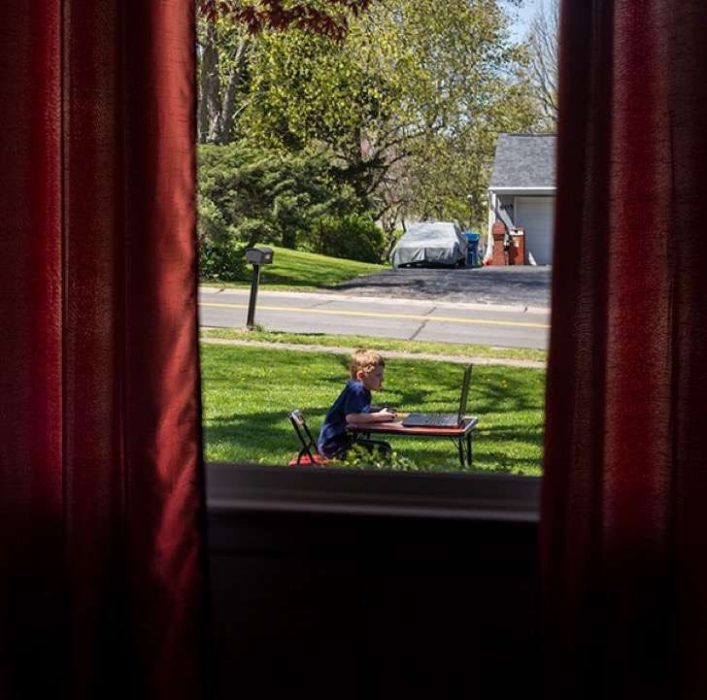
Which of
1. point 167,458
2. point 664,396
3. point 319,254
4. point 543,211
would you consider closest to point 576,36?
point 543,211

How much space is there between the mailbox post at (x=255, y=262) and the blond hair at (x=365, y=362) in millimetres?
198

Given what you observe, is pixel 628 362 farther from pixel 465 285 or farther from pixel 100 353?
→ pixel 100 353

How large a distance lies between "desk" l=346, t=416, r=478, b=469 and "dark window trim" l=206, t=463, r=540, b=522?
0.19 ft

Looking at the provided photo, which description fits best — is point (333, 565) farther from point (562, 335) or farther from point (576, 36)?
point (576, 36)

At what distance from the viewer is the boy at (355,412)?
6.34 feet

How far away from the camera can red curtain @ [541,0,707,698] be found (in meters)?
1.44

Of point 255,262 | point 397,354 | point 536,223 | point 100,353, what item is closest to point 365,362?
point 397,354

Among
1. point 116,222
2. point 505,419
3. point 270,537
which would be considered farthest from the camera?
point 505,419

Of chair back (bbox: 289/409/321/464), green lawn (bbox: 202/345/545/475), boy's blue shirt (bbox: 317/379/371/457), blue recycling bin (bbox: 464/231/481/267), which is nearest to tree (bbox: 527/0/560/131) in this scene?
blue recycling bin (bbox: 464/231/481/267)

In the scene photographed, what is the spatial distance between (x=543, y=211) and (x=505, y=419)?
1.20 ft

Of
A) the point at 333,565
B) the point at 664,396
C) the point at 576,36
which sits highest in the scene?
the point at 576,36

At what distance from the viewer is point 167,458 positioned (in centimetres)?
157

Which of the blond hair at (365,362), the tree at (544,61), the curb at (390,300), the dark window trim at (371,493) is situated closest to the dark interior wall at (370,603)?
the dark window trim at (371,493)

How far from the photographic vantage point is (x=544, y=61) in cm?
181
